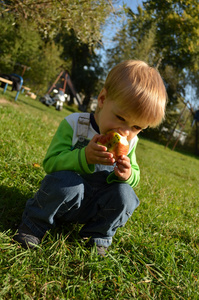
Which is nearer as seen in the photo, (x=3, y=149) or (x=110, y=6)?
(x=3, y=149)

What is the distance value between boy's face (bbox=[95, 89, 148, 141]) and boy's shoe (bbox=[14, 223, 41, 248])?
81 centimetres

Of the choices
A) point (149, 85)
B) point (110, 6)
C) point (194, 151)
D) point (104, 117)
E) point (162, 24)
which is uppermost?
point (162, 24)

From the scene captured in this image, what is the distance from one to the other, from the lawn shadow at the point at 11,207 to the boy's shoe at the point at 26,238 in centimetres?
11

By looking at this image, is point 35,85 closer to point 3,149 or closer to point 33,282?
point 3,149

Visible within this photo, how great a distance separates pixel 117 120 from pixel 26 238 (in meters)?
0.93

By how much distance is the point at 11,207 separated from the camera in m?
2.11

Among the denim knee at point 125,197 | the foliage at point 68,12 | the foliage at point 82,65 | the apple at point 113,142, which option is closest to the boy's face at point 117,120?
the apple at point 113,142

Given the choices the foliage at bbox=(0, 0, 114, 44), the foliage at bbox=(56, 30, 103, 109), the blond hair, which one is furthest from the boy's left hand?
A: the foliage at bbox=(56, 30, 103, 109)

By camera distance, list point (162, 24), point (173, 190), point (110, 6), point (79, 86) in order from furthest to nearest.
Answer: point (79, 86)
point (162, 24)
point (110, 6)
point (173, 190)

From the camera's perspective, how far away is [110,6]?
765cm

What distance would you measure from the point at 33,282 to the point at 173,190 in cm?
345

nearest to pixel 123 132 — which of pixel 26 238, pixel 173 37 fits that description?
pixel 26 238

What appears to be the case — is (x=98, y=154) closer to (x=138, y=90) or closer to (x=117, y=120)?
(x=117, y=120)

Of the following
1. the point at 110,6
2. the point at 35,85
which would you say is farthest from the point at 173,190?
the point at 35,85
